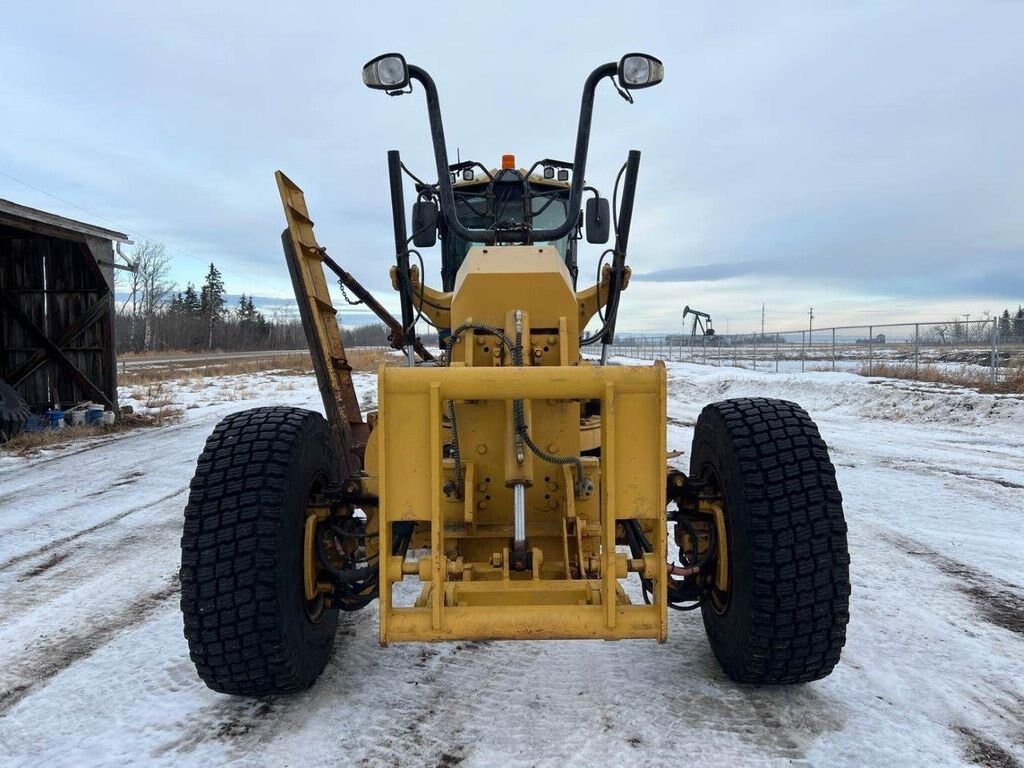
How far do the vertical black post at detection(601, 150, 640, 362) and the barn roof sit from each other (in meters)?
10.5

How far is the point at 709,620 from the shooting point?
2990 mm

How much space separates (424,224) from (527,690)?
101 inches

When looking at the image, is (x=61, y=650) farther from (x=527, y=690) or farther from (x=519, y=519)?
(x=519, y=519)

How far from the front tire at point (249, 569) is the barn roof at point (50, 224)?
10.2 metres

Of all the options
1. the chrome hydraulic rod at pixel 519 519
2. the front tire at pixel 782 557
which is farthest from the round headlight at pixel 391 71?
the front tire at pixel 782 557

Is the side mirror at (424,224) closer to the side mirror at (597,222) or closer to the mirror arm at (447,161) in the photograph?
the mirror arm at (447,161)

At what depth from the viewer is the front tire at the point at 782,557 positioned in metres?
2.50

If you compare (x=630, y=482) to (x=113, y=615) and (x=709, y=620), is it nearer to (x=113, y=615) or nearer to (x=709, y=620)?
(x=709, y=620)

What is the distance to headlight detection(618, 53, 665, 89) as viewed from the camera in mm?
3289

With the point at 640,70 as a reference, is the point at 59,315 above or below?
below

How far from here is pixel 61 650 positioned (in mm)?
3287

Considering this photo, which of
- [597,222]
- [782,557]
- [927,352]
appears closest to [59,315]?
[597,222]

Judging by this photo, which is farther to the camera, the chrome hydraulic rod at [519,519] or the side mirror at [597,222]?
the side mirror at [597,222]

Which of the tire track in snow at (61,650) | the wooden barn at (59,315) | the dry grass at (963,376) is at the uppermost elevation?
the wooden barn at (59,315)
